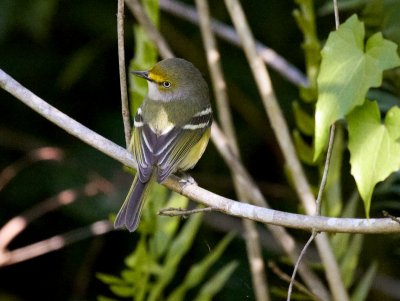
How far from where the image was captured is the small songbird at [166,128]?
12.0 feet

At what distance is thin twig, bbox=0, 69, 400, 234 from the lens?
2721 mm

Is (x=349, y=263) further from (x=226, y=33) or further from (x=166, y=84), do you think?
(x=226, y=33)

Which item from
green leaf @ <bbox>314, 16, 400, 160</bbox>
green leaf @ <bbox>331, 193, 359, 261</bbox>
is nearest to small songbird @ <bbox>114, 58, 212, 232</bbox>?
green leaf @ <bbox>331, 193, 359, 261</bbox>

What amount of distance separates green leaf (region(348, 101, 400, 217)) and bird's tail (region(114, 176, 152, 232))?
1002 millimetres

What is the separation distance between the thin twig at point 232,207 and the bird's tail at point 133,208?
12 centimetres

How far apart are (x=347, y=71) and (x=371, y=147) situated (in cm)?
31

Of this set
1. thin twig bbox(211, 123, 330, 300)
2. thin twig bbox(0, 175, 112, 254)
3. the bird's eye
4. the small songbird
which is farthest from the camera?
thin twig bbox(0, 175, 112, 254)

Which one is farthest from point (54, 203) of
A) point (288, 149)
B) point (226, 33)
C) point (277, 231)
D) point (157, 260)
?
point (288, 149)

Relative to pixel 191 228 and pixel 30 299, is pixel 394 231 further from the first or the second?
pixel 30 299

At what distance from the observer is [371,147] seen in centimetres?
290

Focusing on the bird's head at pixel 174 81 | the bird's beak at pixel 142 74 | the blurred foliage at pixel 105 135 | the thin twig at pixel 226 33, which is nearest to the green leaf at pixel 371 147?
the bird's beak at pixel 142 74

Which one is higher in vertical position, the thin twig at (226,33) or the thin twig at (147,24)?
the thin twig at (226,33)

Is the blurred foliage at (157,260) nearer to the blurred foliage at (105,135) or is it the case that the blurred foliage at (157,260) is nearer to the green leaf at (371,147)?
the blurred foliage at (105,135)

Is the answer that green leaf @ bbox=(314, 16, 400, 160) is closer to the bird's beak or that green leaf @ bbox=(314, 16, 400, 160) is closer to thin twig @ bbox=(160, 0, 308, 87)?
the bird's beak
